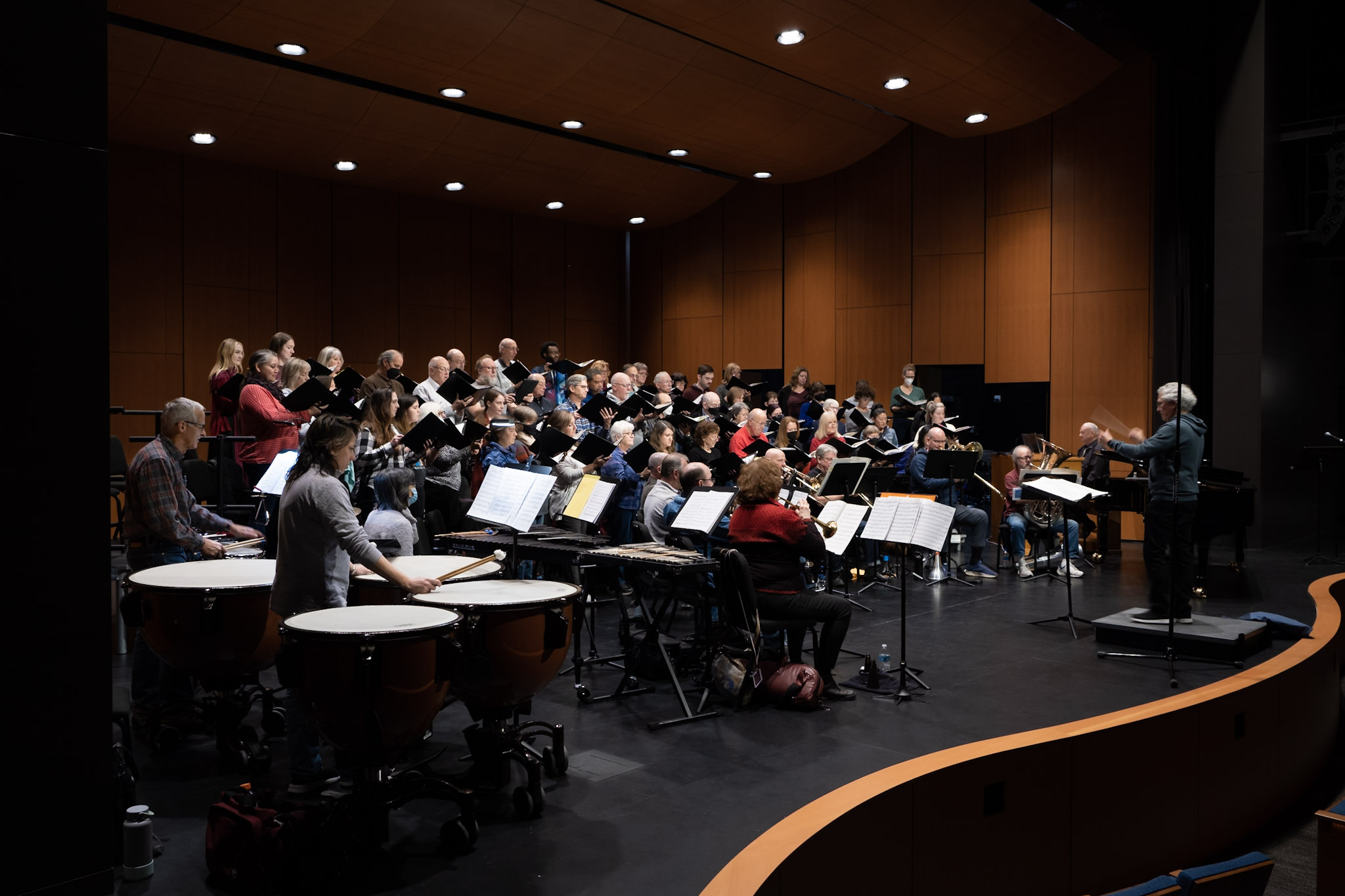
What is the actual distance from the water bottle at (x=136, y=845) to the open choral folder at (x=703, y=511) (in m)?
2.85

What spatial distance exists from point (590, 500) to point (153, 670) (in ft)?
7.49

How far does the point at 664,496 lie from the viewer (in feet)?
20.6

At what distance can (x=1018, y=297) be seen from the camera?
1231cm

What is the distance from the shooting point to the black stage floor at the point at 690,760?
3.22m

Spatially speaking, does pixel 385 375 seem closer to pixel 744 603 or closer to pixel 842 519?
pixel 842 519

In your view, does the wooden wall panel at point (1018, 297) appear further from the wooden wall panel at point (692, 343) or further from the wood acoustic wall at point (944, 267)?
the wooden wall panel at point (692, 343)

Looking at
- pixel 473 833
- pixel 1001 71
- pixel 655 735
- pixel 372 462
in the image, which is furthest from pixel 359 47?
pixel 473 833

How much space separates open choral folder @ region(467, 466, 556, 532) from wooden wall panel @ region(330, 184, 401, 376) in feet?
29.1

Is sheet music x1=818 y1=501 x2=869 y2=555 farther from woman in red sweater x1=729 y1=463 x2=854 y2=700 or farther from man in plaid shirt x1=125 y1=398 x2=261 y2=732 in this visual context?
man in plaid shirt x1=125 y1=398 x2=261 y2=732

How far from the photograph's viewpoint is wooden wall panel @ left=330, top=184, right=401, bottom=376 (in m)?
12.7

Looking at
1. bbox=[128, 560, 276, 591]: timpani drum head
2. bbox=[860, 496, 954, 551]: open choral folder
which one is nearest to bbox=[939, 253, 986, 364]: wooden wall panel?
bbox=[860, 496, 954, 551]: open choral folder

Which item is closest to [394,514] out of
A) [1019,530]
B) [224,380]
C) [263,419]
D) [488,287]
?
[263,419]

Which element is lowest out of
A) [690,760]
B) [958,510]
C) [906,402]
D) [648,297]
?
[690,760]

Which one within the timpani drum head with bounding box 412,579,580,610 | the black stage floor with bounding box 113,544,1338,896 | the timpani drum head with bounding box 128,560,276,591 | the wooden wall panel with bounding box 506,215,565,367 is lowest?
the black stage floor with bounding box 113,544,1338,896
